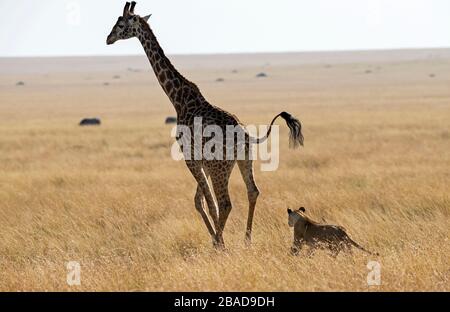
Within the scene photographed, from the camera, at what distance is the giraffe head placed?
9.52 meters

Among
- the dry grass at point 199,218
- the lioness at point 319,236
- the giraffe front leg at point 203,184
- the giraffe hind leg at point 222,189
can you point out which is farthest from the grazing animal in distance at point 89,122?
the lioness at point 319,236

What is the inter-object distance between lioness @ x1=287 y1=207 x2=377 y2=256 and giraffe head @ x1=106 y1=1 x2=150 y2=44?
329 cm

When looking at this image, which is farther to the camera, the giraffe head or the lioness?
the giraffe head

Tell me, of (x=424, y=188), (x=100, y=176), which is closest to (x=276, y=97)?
(x=100, y=176)

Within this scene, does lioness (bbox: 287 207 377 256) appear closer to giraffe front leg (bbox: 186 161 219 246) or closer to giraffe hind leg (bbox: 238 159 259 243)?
giraffe hind leg (bbox: 238 159 259 243)

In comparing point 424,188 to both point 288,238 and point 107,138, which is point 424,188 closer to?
point 288,238

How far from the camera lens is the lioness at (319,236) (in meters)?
7.80

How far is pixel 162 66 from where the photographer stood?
9758 mm

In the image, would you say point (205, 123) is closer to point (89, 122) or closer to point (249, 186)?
point (249, 186)

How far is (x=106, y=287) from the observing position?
688cm

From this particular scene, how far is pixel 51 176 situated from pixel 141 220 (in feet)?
20.6

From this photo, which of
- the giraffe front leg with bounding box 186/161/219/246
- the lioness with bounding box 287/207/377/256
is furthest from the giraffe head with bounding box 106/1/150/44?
the lioness with bounding box 287/207/377/256

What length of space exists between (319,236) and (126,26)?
12.4 feet

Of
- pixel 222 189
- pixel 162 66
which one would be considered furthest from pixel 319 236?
pixel 162 66
